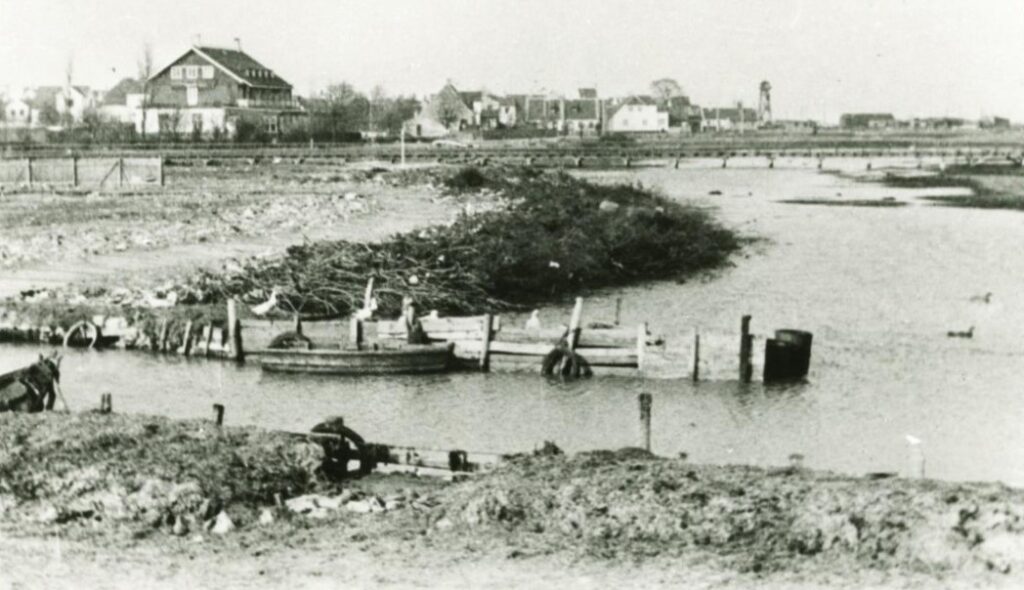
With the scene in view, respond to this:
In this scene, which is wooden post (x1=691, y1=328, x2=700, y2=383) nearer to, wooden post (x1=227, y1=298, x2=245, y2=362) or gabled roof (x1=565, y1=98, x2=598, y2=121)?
wooden post (x1=227, y1=298, x2=245, y2=362)

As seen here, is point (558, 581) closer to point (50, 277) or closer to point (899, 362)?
point (899, 362)

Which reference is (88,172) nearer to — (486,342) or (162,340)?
(162,340)

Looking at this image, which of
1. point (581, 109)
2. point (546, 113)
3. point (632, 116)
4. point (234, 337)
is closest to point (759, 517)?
point (234, 337)

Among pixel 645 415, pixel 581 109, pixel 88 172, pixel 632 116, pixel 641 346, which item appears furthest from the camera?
pixel 581 109

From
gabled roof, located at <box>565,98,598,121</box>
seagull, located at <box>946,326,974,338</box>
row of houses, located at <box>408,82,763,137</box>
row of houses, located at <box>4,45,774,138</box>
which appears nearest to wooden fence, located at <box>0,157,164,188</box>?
row of houses, located at <box>4,45,774,138</box>

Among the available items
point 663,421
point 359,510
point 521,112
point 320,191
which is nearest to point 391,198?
point 320,191

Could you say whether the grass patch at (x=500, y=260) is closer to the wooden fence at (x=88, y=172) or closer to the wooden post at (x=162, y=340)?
the wooden post at (x=162, y=340)
